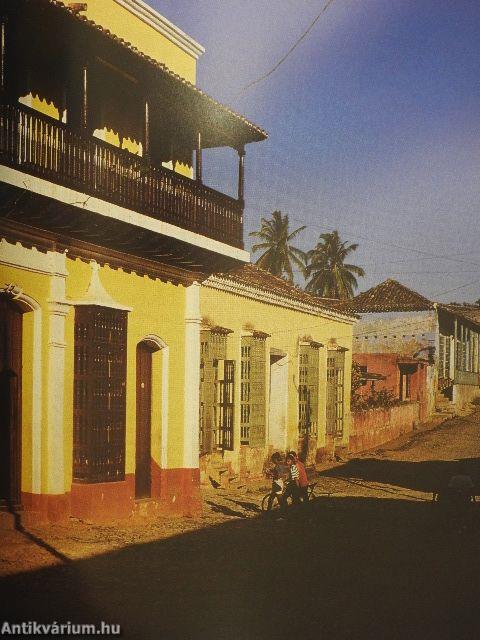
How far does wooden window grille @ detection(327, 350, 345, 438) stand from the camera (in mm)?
22844

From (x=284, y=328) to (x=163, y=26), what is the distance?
785 cm

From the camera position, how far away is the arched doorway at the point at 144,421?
1309cm

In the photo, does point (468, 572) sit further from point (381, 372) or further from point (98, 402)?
point (381, 372)

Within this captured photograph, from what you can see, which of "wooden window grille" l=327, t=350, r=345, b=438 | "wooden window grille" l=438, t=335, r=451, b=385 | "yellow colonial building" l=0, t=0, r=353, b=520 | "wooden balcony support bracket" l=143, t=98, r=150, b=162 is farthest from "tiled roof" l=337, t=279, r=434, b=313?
"wooden balcony support bracket" l=143, t=98, r=150, b=162

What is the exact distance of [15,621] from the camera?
6.62 m

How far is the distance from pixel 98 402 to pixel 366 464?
40.8 feet

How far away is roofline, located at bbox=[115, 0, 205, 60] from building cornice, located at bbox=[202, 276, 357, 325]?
3948 millimetres

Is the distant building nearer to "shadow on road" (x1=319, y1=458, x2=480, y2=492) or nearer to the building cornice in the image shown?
"shadow on road" (x1=319, y1=458, x2=480, y2=492)

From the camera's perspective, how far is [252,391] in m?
17.7

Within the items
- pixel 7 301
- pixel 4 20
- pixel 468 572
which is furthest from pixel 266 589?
pixel 4 20

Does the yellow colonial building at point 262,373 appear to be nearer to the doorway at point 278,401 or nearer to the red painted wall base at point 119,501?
the doorway at point 278,401

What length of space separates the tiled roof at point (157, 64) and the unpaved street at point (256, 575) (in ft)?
19.7

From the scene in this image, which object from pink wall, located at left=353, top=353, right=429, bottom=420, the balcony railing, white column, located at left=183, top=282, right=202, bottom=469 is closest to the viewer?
the balcony railing

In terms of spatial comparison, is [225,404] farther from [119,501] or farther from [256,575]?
[256,575]
